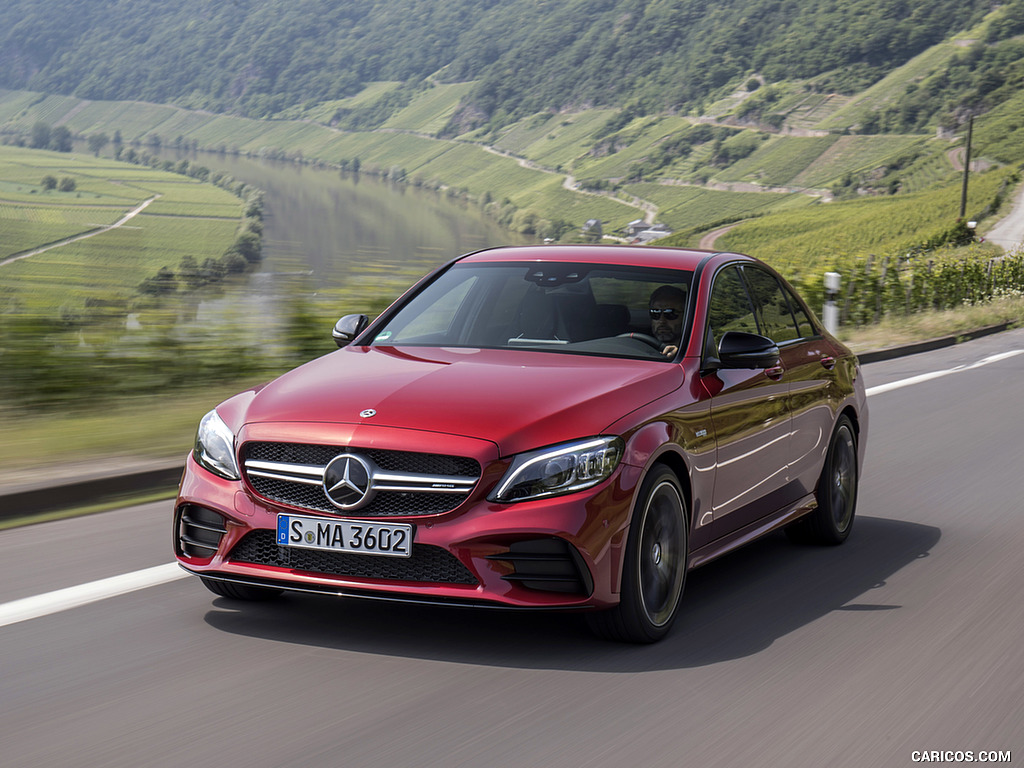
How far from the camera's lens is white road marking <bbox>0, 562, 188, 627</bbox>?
4.99 m

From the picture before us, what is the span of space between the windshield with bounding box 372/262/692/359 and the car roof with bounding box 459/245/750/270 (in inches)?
2.6

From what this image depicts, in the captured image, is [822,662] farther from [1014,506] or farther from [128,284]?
[128,284]

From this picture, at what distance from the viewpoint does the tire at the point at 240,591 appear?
5.00 meters

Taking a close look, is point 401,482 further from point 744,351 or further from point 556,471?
point 744,351

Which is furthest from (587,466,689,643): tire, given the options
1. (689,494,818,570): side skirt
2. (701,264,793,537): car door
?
(701,264,793,537): car door

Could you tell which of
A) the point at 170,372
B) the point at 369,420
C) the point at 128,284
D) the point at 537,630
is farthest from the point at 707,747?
the point at 128,284

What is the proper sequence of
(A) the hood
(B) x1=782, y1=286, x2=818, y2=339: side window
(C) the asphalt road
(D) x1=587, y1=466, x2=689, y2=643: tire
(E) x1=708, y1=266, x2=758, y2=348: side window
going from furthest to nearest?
(B) x1=782, y1=286, x2=818, y2=339: side window → (E) x1=708, y1=266, x2=758, y2=348: side window → (D) x1=587, y1=466, x2=689, y2=643: tire → (A) the hood → (C) the asphalt road

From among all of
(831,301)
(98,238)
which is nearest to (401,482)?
(98,238)

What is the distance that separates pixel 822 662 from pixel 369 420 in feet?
5.91

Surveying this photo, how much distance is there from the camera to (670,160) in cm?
19138

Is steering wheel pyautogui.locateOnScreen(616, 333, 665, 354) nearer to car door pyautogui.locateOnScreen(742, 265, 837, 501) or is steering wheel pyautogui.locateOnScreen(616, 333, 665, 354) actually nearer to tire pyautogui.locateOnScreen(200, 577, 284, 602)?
car door pyautogui.locateOnScreen(742, 265, 837, 501)

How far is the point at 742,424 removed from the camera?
5418 mm

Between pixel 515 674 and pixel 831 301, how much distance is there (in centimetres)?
1796

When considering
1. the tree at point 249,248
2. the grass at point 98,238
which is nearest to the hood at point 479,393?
the grass at point 98,238
